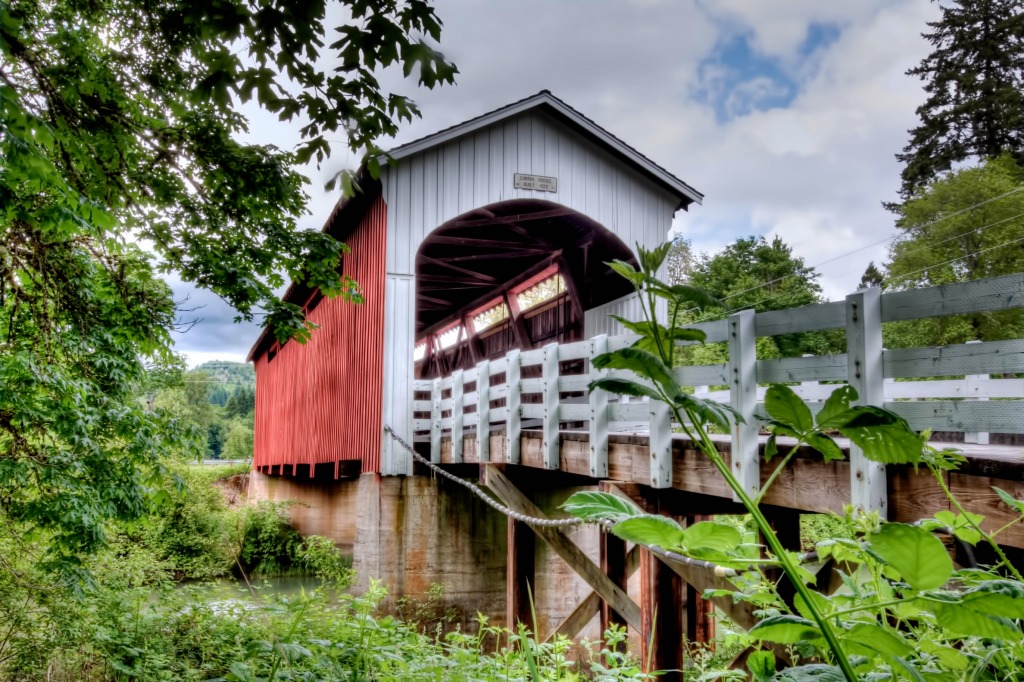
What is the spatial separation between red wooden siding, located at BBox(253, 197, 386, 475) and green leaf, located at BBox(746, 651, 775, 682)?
28.2 feet

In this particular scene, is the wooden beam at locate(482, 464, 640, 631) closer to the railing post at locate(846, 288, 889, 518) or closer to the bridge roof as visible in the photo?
the railing post at locate(846, 288, 889, 518)

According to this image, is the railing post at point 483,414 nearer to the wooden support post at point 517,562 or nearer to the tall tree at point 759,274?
the wooden support post at point 517,562

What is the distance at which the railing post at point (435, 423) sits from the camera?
373 inches

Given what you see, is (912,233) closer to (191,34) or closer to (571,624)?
(571,624)

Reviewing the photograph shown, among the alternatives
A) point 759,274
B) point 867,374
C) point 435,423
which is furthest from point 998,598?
point 759,274

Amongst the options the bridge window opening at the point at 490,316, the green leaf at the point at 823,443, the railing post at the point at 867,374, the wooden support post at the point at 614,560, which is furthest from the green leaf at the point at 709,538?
the bridge window opening at the point at 490,316

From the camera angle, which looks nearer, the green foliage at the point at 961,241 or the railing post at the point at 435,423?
the railing post at the point at 435,423

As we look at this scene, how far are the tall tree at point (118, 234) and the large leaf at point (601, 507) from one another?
118 inches

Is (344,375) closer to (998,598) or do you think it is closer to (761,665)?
(761,665)

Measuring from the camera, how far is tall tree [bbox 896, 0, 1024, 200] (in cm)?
2745

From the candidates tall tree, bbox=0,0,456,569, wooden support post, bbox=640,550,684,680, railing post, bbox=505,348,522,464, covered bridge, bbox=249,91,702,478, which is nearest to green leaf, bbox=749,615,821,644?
tall tree, bbox=0,0,456,569

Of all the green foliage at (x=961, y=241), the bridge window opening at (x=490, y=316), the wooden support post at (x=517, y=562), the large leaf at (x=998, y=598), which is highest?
the green foliage at (x=961, y=241)

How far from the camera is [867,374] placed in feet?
10.6

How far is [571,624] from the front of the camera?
21.4 feet
